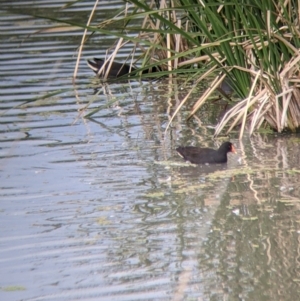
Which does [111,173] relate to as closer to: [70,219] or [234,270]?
[70,219]

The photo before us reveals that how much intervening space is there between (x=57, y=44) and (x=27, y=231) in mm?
8658

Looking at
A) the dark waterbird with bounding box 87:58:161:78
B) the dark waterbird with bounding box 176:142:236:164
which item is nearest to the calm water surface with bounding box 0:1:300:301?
the dark waterbird with bounding box 176:142:236:164

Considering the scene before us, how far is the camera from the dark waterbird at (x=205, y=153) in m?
7.38

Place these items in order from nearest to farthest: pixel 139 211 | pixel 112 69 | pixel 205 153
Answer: pixel 139 211 → pixel 205 153 → pixel 112 69

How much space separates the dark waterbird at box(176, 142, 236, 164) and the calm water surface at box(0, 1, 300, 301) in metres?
0.07

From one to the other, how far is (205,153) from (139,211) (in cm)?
132

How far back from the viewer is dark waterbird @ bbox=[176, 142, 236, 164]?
7.38 m

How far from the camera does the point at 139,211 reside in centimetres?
631

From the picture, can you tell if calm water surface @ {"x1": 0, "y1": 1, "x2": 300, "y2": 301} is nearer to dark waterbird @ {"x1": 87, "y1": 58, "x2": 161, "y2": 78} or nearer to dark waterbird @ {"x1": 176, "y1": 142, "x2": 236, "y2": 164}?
dark waterbird @ {"x1": 176, "y1": 142, "x2": 236, "y2": 164}

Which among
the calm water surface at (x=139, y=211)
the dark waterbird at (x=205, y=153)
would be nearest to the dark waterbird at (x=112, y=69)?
the calm water surface at (x=139, y=211)

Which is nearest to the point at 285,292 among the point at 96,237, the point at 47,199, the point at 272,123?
the point at 96,237

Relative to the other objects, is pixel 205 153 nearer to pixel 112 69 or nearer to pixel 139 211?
pixel 139 211

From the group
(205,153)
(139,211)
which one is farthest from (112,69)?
(139,211)

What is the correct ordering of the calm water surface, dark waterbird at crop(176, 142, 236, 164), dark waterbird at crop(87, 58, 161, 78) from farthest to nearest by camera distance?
dark waterbird at crop(87, 58, 161, 78) < dark waterbird at crop(176, 142, 236, 164) < the calm water surface
